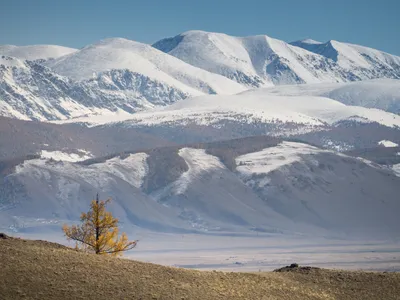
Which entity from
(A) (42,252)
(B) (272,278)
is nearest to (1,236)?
(A) (42,252)

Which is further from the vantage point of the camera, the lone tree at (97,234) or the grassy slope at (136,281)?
the lone tree at (97,234)

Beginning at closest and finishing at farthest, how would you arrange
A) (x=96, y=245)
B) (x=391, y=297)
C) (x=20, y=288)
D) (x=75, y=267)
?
(x=20, y=288), (x=75, y=267), (x=391, y=297), (x=96, y=245)

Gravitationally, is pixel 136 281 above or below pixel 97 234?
below

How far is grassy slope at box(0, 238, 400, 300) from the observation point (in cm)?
5684

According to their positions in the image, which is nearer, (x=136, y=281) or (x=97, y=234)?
(x=136, y=281)

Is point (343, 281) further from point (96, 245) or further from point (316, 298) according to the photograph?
point (96, 245)

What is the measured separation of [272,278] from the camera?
6606 cm

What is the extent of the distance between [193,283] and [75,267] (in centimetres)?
710

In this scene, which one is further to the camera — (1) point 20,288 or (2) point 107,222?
(2) point 107,222

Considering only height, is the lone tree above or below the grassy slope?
above

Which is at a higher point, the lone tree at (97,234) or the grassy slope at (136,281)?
the lone tree at (97,234)

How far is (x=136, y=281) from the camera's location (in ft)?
196

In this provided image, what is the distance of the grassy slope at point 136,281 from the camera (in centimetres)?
5684

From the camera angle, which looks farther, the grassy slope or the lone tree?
the lone tree
